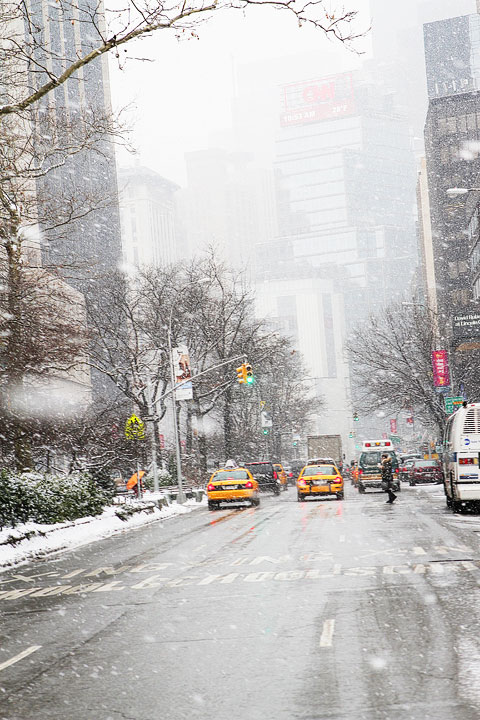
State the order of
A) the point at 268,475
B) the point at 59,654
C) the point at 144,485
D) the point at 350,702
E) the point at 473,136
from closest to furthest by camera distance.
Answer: the point at 350,702 → the point at 59,654 → the point at 144,485 → the point at 268,475 → the point at 473,136

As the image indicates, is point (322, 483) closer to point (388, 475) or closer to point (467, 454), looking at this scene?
point (388, 475)

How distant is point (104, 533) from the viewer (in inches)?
1000

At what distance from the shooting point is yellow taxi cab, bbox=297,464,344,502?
38.3 metres

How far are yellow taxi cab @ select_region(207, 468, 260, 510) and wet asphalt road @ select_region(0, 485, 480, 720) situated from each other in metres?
17.8

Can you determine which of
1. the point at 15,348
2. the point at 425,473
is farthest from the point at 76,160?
the point at 15,348

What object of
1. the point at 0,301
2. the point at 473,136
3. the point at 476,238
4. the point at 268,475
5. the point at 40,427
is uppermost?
the point at 473,136

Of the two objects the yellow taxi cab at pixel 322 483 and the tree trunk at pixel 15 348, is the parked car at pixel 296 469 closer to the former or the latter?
the yellow taxi cab at pixel 322 483

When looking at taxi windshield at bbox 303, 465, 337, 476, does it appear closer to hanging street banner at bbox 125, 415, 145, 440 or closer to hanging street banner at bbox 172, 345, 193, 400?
hanging street banner at bbox 172, 345, 193, 400

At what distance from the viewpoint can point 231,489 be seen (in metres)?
36.9

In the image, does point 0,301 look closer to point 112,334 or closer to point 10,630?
point 10,630

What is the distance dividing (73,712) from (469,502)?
69.2ft

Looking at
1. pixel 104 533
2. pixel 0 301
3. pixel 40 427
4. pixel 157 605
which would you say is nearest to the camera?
pixel 157 605

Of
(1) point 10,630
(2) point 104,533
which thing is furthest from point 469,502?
(1) point 10,630

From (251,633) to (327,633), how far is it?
757 mm
